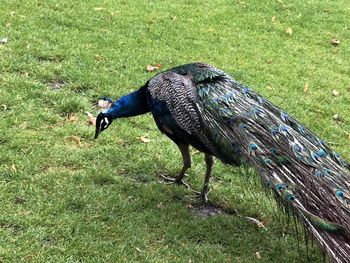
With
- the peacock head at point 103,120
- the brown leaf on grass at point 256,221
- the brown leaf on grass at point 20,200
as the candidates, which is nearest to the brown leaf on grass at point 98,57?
the peacock head at point 103,120

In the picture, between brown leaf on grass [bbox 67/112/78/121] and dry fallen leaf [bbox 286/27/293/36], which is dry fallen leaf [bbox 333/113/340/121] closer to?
dry fallen leaf [bbox 286/27/293/36]

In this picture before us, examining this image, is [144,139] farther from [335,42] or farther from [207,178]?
[335,42]

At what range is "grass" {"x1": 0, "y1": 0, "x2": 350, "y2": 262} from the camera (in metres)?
3.99

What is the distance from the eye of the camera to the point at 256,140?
12.4 feet

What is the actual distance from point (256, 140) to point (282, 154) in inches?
8.1

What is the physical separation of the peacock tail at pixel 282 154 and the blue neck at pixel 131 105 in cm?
46

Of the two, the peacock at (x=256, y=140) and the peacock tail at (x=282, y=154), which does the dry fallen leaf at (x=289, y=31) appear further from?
the peacock tail at (x=282, y=154)

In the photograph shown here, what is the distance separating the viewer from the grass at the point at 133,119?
399cm

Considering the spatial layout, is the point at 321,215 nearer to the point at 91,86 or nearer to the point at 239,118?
the point at 239,118

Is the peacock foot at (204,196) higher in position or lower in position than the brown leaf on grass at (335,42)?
lower

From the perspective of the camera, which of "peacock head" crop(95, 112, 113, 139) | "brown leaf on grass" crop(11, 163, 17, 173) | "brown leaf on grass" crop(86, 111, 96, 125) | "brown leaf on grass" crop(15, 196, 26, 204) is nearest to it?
"brown leaf on grass" crop(15, 196, 26, 204)

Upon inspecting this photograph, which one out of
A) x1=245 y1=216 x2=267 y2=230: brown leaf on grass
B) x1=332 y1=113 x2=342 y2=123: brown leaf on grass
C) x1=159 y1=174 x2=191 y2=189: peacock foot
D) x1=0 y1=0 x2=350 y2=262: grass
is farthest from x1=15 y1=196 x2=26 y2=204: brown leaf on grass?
x1=332 y1=113 x2=342 y2=123: brown leaf on grass

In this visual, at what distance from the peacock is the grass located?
0.44m

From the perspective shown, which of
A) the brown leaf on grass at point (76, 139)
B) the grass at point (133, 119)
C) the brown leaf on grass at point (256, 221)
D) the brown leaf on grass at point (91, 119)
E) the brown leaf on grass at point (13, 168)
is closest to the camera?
the grass at point (133, 119)
